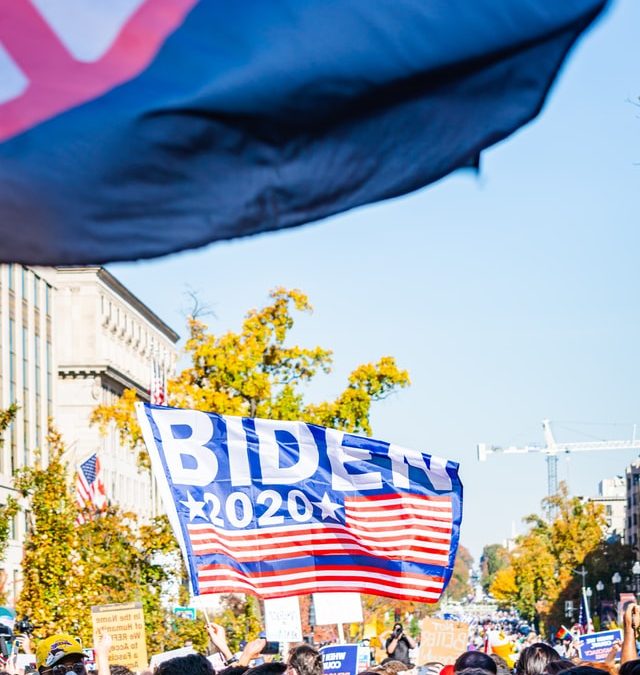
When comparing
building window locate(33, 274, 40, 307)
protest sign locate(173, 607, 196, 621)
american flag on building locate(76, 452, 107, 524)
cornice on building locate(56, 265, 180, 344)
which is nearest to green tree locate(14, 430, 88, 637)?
american flag on building locate(76, 452, 107, 524)

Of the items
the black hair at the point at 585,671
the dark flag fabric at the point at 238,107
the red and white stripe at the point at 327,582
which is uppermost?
the dark flag fabric at the point at 238,107

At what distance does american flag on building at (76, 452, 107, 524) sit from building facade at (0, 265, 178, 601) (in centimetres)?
541

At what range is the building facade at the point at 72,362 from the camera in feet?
225

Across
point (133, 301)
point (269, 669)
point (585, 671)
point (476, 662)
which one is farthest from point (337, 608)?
point (133, 301)

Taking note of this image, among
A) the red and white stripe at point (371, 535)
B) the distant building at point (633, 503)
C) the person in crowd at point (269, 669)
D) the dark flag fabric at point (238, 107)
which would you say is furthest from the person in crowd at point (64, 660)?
the distant building at point (633, 503)

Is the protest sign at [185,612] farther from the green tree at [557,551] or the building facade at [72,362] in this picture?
the green tree at [557,551]

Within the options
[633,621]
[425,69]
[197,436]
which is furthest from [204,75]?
[197,436]

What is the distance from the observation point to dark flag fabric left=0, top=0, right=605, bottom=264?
3553 millimetres

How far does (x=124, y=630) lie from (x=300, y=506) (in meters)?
2.67

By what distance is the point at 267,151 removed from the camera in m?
3.75

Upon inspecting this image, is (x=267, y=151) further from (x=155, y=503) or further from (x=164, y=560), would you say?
(x=155, y=503)

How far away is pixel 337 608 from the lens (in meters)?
11.6

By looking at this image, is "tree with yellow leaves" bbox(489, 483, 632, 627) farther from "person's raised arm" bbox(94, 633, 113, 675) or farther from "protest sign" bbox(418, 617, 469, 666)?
"person's raised arm" bbox(94, 633, 113, 675)

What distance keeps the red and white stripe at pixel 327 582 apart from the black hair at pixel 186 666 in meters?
4.48
